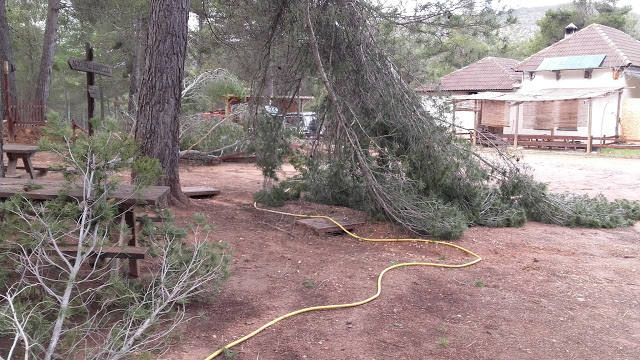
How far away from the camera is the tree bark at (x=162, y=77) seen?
648 cm

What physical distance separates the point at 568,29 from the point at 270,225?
28.2m

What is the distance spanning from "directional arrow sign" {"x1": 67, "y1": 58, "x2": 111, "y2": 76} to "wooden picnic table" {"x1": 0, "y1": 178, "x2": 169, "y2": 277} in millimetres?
5951

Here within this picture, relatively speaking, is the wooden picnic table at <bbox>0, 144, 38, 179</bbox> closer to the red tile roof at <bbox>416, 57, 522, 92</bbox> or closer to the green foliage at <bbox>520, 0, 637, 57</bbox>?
the red tile roof at <bbox>416, 57, 522, 92</bbox>

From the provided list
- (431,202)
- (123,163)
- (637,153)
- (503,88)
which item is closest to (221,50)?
(431,202)

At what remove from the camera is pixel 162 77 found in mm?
6527

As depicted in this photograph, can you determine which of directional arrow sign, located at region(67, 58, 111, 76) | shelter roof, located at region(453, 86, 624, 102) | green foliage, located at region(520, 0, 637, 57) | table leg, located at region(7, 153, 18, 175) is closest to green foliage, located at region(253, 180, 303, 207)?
table leg, located at region(7, 153, 18, 175)

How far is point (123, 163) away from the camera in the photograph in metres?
3.85

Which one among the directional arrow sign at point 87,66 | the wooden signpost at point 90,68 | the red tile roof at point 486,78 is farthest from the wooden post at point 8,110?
the red tile roof at point 486,78

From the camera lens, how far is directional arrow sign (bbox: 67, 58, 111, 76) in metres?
9.73

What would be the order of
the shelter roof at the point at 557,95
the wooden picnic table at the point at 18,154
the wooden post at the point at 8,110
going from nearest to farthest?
the wooden picnic table at the point at 18,154, the wooden post at the point at 8,110, the shelter roof at the point at 557,95

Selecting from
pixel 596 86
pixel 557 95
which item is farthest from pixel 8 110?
pixel 596 86

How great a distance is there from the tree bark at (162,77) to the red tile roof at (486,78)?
22.1 meters

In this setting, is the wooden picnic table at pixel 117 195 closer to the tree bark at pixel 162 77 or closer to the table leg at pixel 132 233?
the table leg at pixel 132 233

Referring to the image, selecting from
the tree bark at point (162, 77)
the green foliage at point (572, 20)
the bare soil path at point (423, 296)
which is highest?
the green foliage at point (572, 20)
